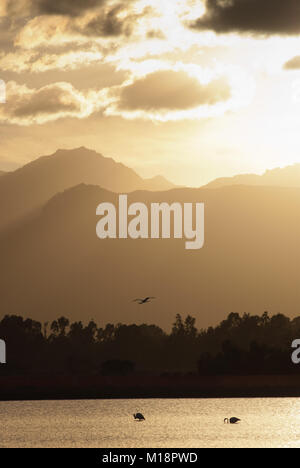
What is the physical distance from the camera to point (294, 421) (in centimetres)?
12400

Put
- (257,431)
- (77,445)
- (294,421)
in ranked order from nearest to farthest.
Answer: (77,445) → (257,431) → (294,421)

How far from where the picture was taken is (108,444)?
89.8m

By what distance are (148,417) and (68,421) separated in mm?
13358
